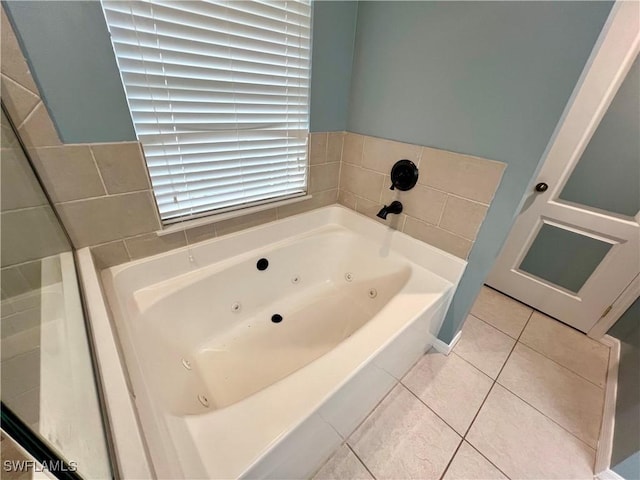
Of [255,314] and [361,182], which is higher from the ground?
[361,182]

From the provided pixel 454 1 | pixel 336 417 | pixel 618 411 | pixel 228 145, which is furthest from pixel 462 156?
pixel 618 411

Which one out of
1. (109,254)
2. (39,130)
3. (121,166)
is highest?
(39,130)

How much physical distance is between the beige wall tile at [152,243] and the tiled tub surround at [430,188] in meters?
1.05

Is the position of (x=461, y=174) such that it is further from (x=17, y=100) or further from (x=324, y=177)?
(x=17, y=100)

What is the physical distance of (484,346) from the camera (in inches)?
61.5

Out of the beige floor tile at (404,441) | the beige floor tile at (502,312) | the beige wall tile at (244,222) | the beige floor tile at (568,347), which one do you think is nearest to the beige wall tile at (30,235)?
the beige wall tile at (244,222)

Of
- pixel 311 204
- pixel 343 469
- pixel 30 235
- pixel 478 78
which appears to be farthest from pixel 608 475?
pixel 30 235

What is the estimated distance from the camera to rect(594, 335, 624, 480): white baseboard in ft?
3.33

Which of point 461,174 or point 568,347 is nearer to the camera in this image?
point 461,174

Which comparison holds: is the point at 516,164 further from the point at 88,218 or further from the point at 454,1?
the point at 88,218

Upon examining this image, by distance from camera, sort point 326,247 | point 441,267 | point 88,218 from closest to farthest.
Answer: point 88,218, point 441,267, point 326,247

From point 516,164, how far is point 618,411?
127 centimetres

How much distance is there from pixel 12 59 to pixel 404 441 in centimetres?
189

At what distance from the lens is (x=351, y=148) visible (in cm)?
151
